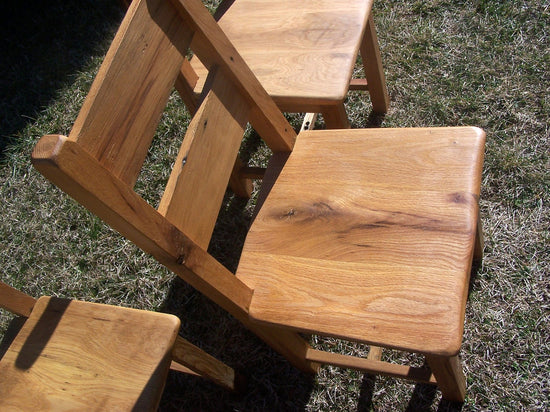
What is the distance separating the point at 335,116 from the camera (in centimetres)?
163

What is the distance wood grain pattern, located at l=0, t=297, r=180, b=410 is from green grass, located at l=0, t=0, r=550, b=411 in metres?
0.63

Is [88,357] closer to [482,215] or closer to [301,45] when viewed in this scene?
[301,45]

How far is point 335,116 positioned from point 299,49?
0.77 ft

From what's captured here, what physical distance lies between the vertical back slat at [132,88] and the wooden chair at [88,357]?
500mm

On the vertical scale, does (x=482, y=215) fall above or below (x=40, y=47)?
below

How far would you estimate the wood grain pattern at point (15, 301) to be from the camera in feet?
4.55

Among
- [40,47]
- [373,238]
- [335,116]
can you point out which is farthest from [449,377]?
[40,47]

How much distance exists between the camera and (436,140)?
1.26m

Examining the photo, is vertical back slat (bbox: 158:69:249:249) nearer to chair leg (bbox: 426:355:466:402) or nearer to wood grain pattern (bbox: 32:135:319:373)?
wood grain pattern (bbox: 32:135:319:373)

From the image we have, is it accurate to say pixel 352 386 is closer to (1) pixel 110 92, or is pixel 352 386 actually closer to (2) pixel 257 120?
(2) pixel 257 120

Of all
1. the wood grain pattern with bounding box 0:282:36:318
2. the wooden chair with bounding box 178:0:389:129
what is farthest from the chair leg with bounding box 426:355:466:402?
the wood grain pattern with bounding box 0:282:36:318

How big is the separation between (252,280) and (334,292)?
0.21m

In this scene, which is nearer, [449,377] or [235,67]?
[235,67]

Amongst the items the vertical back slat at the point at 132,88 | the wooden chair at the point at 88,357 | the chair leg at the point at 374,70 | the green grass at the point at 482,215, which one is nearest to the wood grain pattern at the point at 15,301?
the wooden chair at the point at 88,357
